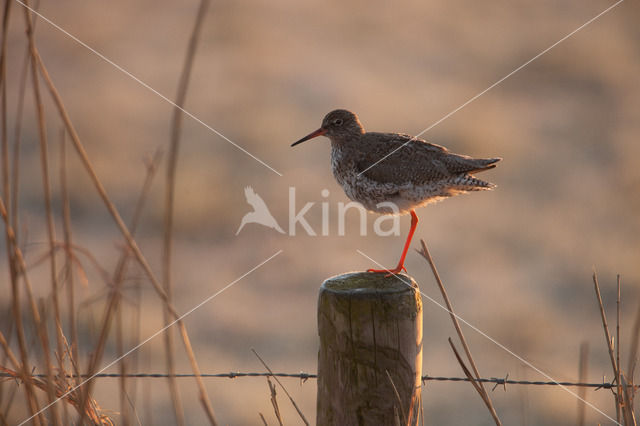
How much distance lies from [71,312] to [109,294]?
37 centimetres

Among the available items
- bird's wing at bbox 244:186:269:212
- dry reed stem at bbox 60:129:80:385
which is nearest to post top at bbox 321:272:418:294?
dry reed stem at bbox 60:129:80:385

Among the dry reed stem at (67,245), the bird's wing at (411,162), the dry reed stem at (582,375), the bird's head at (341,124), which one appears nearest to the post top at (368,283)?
the dry reed stem at (582,375)

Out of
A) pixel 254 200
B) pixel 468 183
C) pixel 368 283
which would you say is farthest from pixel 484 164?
pixel 254 200

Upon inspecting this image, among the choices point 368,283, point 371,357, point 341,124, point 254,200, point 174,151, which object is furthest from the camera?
point 254,200

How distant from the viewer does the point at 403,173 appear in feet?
18.1

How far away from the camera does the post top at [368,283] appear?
333 centimetres

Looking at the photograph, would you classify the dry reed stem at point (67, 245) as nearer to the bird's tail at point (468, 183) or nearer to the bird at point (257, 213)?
the bird's tail at point (468, 183)

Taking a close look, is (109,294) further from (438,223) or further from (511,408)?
(438,223)

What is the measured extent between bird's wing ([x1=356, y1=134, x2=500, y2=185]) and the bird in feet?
23.1

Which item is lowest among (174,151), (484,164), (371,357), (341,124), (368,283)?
(371,357)

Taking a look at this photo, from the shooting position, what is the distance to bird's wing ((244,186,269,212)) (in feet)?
43.4

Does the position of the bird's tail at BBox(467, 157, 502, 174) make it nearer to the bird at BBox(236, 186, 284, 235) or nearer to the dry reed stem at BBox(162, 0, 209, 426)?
the dry reed stem at BBox(162, 0, 209, 426)

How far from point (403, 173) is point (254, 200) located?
27.3ft

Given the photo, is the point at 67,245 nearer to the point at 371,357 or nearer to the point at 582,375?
the point at 371,357
